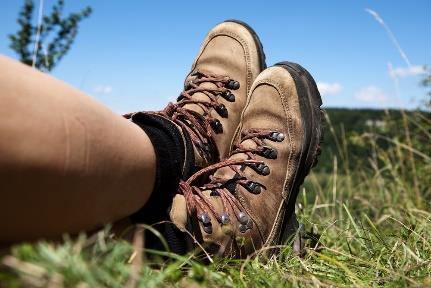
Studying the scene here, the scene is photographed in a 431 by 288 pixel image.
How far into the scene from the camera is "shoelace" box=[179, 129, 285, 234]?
1.17m

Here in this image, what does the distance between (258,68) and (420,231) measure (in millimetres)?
825

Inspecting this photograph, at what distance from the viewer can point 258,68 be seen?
188 centimetres

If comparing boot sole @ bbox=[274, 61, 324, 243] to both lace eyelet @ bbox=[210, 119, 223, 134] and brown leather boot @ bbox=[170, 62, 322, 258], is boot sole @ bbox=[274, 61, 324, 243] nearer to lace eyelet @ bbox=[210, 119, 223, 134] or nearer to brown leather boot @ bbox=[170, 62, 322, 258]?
brown leather boot @ bbox=[170, 62, 322, 258]

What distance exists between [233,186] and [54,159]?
0.62 metres

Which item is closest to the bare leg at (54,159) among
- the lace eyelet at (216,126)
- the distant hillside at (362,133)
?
the lace eyelet at (216,126)

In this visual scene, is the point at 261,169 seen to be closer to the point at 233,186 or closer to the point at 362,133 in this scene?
the point at 233,186

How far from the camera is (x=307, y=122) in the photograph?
59.9 inches

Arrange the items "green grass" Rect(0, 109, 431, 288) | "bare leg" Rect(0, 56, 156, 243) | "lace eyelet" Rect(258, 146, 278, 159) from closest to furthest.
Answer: "green grass" Rect(0, 109, 431, 288)
"bare leg" Rect(0, 56, 156, 243)
"lace eyelet" Rect(258, 146, 278, 159)

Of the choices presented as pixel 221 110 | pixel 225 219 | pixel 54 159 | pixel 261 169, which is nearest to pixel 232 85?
pixel 221 110

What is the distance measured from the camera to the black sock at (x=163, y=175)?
1.04 meters

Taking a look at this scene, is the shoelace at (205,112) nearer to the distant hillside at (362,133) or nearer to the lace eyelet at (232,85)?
the lace eyelet at (232,85)

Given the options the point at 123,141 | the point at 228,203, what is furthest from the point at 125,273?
the point at 228,203

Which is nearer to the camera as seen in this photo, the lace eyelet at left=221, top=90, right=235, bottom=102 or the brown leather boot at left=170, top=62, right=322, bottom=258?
the brown leather boot at left=170, top=62, right=322, bottom=258

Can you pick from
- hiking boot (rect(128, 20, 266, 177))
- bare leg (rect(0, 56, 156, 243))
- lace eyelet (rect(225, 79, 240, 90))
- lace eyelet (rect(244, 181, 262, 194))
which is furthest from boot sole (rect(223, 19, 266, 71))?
bare leg (rect(0, 56, 156, 243))
